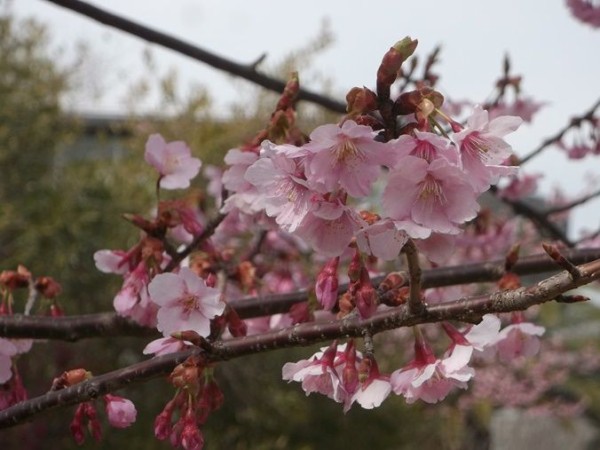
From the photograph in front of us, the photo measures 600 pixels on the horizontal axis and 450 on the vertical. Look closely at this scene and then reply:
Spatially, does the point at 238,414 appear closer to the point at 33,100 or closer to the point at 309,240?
the point at 33,100

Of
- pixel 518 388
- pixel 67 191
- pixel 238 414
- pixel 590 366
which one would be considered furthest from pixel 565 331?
pixel 67 191

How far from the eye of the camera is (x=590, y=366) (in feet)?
26.5

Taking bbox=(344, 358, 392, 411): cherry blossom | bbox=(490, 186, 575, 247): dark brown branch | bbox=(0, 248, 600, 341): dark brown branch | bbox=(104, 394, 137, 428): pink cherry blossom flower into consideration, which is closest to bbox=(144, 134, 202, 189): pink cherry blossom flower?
bbox=(0, 248, 600, 341): dark brown branch

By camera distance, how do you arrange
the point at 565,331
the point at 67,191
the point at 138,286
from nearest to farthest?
the point at 138,286 < the point at 67,191 < the point at 565,331

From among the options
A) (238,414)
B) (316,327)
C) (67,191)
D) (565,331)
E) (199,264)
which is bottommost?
(565,331)

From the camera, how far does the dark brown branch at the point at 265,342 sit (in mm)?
708

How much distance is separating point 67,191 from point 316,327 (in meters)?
3.89

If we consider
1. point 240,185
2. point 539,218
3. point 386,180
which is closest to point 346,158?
point 386,180

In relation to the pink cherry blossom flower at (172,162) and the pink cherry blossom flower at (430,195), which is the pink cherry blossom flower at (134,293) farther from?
the pink cherry blossom flower at (430,195)

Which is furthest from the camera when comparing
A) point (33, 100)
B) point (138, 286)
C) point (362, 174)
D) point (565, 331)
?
point (565, 331)

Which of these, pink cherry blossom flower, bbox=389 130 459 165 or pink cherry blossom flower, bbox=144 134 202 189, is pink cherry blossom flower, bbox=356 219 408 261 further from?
pink cherry blossom flower, bbox=144 134 202 189

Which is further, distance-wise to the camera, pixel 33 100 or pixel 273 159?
pixel 33 100

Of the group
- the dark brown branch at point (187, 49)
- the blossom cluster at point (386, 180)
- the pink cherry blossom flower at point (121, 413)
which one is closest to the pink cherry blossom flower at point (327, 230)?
the blossom cluster at point (386, 180)

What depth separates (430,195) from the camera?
67 cm
